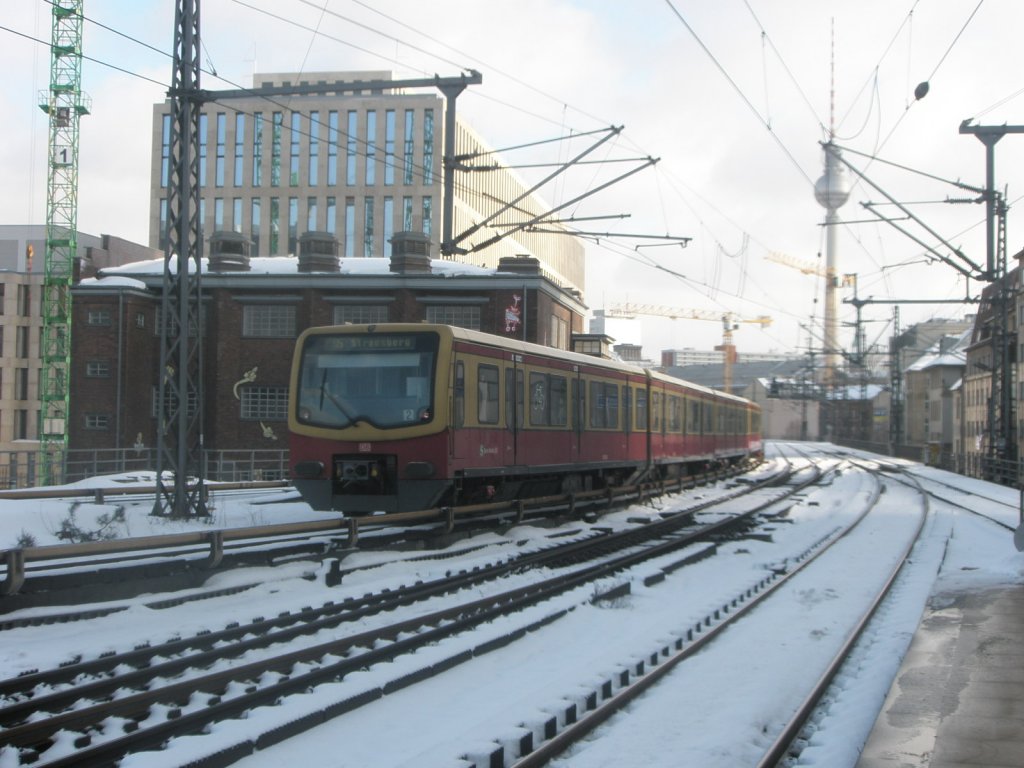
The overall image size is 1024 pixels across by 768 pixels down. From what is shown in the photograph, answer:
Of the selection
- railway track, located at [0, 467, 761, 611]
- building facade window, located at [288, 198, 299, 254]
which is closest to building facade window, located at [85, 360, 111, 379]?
railway track, located at [0, 467, 761, 611]

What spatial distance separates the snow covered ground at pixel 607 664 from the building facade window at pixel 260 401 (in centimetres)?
2509

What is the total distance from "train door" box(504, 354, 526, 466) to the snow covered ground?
5.33 ft

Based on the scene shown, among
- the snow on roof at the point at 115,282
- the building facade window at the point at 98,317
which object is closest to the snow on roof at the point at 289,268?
the snow on roof at the point at 115,282

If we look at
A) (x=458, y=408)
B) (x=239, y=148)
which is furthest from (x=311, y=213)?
(x=458, y=408)

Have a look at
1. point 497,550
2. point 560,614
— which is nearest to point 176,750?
point 560,614

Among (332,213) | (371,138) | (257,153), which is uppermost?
(371,138)

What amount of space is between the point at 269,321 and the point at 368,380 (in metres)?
26.8

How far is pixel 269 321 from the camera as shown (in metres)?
40.6

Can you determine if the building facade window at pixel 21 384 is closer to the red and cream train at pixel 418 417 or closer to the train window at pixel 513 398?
the red and cream train at pixel 418 417

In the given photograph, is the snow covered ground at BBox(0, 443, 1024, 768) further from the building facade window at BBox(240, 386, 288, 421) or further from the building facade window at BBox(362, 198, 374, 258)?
the building facade window at BBox(362, 198, 374, 258)

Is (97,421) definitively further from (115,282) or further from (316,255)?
(316,255)

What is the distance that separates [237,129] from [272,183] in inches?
188

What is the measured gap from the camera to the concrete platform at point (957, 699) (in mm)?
5859

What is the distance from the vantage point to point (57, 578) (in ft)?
31.1
